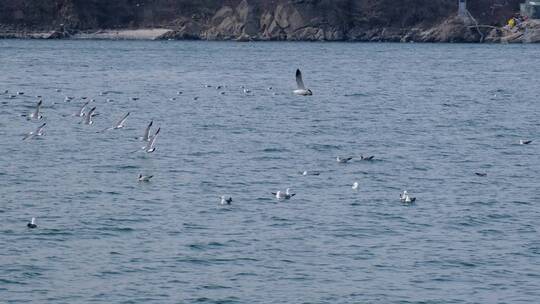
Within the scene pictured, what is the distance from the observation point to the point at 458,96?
236ft

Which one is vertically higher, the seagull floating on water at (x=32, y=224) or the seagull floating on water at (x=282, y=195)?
the seagull floating on water at (x=32, y=224)

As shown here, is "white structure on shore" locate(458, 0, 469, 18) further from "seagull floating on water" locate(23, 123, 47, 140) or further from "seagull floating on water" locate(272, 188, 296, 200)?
"seagull floating on water" locate(272, 188, 296, 200)

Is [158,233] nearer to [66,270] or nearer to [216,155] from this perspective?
[66,270]

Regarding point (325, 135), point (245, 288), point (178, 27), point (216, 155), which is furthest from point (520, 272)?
point (178, 27)

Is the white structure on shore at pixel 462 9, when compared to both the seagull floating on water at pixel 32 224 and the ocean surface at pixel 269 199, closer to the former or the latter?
the ocean surface at pixel 269 199

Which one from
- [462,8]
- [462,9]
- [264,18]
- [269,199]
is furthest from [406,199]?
[462,8]

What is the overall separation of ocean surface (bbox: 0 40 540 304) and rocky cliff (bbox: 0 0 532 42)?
7007 centimetres

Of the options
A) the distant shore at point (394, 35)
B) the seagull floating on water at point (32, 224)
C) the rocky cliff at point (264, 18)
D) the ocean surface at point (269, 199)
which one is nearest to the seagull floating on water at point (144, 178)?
the ocean surface at point (269, 199)

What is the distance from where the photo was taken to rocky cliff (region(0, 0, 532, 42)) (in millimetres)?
141875

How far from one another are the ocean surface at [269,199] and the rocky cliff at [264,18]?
230 feet

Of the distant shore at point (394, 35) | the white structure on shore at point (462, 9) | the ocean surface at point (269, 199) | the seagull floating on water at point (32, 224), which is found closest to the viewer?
the ocean surface at point (269, 199)

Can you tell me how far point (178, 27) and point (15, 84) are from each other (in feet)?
238

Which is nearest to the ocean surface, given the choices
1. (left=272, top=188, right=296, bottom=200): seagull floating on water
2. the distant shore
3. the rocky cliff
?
(left=272, top=188, right=296, bottom=200): seagull floating on water

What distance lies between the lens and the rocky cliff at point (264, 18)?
14188 cm
